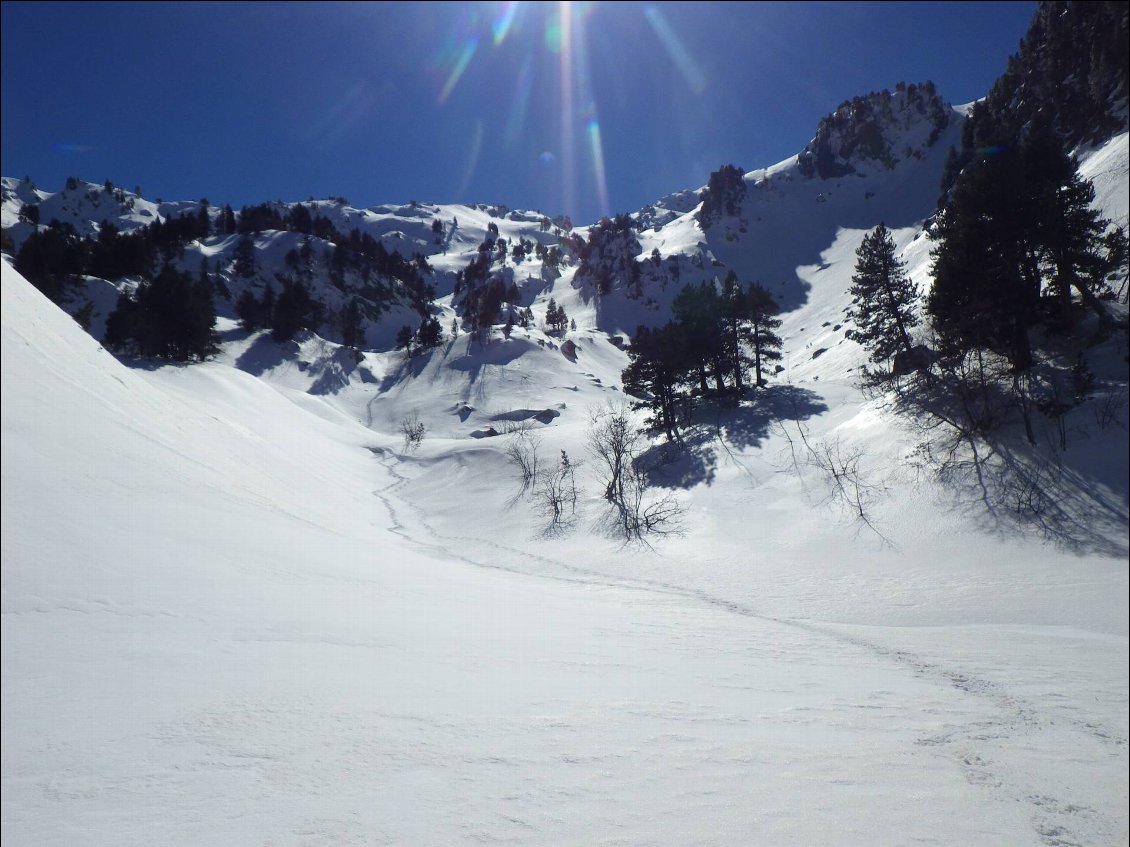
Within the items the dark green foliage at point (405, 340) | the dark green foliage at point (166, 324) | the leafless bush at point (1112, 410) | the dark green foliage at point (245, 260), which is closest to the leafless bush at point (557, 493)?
the leafless bush at point (1112, 410)

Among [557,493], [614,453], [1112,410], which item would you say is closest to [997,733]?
[1112,410]

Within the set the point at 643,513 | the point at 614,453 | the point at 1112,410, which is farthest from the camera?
the point at 614,453

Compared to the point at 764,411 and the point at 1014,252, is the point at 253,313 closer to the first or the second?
the point at 764,411

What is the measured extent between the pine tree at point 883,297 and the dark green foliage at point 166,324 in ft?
170

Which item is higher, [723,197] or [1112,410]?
[723,197]

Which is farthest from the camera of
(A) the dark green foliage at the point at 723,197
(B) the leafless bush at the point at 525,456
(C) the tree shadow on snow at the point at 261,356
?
(A) the dark green foliage at the point at 723,197

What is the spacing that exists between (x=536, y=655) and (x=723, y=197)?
170m

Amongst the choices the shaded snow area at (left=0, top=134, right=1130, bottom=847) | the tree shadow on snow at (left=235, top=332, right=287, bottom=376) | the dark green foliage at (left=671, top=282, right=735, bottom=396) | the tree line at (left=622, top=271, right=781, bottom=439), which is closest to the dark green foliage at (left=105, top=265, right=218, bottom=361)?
the shaded snow area at (left=0, top=134, right=1130, bottom=847)

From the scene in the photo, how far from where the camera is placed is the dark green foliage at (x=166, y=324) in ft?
151

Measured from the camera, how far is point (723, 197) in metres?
157

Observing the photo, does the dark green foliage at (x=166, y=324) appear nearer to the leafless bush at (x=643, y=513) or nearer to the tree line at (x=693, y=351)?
the tree line at (x=693, y=351)

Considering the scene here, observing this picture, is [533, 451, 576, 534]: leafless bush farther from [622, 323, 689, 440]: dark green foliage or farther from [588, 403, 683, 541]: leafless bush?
[622, 323, 689, 440]: dark green foliage

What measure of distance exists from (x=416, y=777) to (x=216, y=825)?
144 cm

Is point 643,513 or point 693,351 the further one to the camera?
point 693,351
